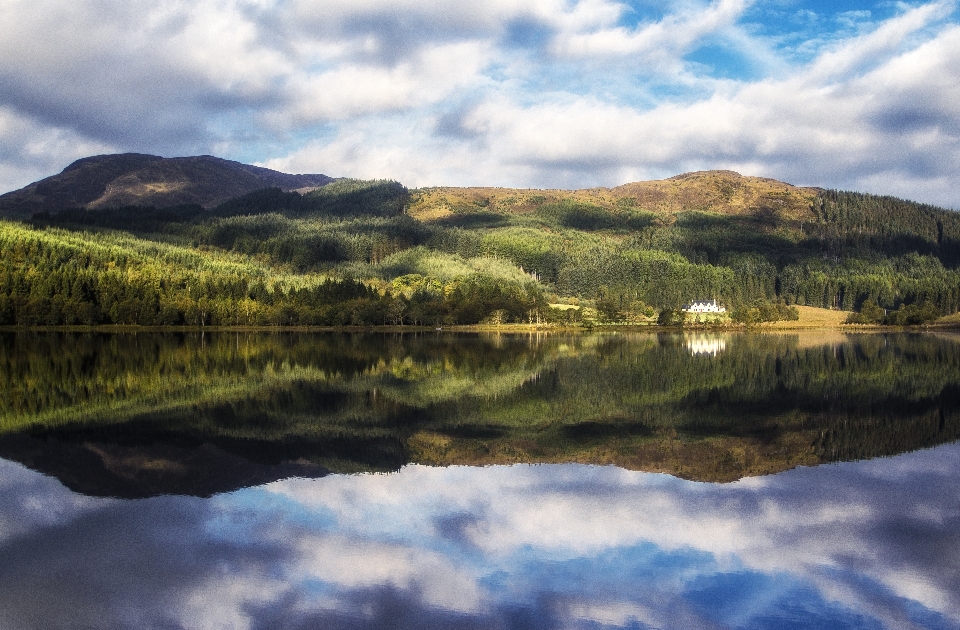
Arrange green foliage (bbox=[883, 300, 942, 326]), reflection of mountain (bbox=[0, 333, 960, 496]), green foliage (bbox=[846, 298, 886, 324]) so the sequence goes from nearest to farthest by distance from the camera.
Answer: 1. reflection of mountain (bbox=[0, 333, 960, 496])
2. green foliage (bbox=[883, 300, 942, 326])
3. green foliage (bbox=[846, 298, 886, 324])

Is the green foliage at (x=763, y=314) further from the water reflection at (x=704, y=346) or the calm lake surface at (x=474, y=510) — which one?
the calm lake surface at (x=474, y=510)

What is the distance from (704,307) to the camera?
190000 millimetres

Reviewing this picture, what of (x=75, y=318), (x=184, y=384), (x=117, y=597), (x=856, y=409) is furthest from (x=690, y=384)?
(x=75, y=318)

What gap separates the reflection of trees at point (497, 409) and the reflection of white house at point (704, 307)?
13314 cm

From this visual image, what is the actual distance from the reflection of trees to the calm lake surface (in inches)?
8.0

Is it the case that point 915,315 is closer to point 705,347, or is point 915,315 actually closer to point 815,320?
point 815,320

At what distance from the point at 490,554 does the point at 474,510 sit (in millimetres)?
2868

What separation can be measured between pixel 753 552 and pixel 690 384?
28.1 meters

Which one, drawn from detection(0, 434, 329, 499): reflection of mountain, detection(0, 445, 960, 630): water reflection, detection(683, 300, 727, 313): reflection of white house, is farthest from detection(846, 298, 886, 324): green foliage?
detection(0, 434, 329, 499): reflection of mountain

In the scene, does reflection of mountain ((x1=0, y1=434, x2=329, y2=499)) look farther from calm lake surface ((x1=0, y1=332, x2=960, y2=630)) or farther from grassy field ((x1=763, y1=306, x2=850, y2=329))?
grassy field ((x1=763, y1=306, x2=850, y2=329))

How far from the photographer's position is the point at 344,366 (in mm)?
51781

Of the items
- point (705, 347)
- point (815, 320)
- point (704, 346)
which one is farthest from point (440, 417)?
point (815, 320)

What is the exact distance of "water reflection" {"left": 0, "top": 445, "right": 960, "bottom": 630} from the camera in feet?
36.4

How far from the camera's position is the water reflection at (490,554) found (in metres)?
11.1
